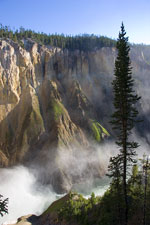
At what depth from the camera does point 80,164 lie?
3497 cm

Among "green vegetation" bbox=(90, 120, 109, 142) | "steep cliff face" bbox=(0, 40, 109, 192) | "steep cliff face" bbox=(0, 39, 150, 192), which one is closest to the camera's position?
"steep cliff face" bbox=(0, 40, 109, 192)

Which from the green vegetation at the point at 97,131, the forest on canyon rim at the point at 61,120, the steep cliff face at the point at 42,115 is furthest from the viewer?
the green vegetation at the point at 97,131

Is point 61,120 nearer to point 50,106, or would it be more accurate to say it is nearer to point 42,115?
point 42,115

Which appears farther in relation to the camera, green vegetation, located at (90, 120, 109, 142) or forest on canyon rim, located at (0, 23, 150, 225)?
green vegetation, located at (90, 120, 109, 142)

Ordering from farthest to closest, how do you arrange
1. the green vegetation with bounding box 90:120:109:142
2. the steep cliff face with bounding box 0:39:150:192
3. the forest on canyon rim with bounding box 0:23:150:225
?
1. the green vegetation with bounding box 90:120:109:142
2. the steep cliff face with bounding box 0:39:150:192
3. the forest on canyon rim with bounding box 0:23:150:225

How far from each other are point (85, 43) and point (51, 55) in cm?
2031

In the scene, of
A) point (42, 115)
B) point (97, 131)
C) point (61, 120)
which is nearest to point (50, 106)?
point (42, 115)

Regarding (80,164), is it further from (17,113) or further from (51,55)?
(51,55)

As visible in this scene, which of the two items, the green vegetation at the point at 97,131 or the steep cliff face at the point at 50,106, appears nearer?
the steep cliff face at the point at 50,106

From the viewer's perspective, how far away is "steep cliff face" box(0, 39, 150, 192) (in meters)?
34.5

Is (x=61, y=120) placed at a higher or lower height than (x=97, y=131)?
higher

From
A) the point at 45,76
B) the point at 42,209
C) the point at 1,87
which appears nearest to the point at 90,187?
the point at 42,209

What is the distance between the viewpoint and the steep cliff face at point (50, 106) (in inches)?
1359

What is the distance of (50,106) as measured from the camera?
42281 mm
